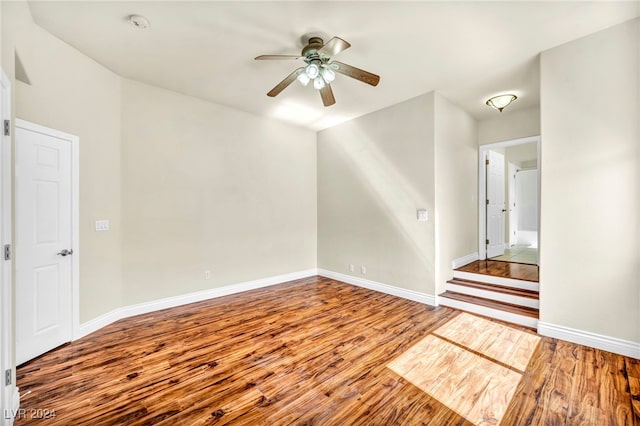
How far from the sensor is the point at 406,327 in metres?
3.21

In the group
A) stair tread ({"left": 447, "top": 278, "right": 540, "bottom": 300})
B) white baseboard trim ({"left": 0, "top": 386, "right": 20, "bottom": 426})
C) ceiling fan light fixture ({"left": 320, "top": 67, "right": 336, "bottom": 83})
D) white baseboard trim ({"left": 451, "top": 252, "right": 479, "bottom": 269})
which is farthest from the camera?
white baseboard trim ({"left": 451, "top": 252, "right": 479, "bottom": 269})

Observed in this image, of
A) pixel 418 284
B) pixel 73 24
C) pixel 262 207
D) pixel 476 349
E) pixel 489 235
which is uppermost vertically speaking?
pixel 73 24

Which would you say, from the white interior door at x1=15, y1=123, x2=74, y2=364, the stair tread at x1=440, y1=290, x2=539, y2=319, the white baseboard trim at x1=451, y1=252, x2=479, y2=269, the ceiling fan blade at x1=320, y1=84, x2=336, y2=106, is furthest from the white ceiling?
the stair tread at x1=440, y1=290, x2=539, y2=319

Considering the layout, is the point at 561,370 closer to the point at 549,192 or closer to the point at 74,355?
the point at 549,192

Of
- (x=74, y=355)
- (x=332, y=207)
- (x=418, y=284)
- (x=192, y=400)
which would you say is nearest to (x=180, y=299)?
(x=74, y=355)

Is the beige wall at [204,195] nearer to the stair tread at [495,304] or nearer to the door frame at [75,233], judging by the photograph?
the door frame at [75,233]

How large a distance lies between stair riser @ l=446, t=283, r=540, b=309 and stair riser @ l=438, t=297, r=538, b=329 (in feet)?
0.91

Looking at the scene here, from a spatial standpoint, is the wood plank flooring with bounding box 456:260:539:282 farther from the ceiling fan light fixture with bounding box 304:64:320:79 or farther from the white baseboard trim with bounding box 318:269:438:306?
the ceiling fan light fixture with bounding box 304:64:320:79

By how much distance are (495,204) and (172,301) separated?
20.3ft

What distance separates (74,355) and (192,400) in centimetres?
156

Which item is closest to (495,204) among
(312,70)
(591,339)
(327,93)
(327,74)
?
(591,339)

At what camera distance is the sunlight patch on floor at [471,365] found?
6.35 ft

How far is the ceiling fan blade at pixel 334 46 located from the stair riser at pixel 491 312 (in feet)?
11.4

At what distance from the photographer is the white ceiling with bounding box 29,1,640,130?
7.52ft
